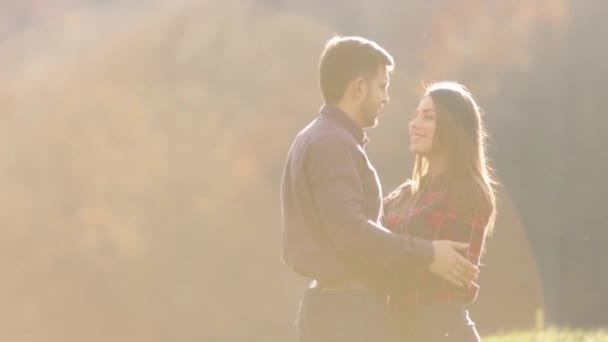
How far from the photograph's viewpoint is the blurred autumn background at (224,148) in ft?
77.4

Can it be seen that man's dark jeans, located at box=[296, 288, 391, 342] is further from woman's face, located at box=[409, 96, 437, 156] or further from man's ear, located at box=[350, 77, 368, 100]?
woman's face, located at box=[409, 96, 437, 156]

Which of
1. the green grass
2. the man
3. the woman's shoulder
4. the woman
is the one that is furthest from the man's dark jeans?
the green grass

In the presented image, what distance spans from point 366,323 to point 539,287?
19.8m

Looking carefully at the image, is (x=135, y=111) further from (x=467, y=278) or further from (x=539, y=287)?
(x=467, y=278)

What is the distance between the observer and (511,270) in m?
23.4

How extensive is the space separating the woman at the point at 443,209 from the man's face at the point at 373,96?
687mm

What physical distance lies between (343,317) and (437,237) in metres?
0.82

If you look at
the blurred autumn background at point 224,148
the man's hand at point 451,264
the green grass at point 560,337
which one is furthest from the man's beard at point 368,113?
the blurred autumn background at point 224,148

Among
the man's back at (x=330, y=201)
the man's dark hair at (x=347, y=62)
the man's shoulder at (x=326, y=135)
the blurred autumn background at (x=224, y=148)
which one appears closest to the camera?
the man's back at (x=330, y=201)

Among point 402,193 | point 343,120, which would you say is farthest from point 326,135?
point 402,193

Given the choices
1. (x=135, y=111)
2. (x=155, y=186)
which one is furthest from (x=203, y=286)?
(x=135, y=111)

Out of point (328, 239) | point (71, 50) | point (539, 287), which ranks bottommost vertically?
point (539, 287)

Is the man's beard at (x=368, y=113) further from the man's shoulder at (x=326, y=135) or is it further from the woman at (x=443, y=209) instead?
the woman at (x=443, y=209)

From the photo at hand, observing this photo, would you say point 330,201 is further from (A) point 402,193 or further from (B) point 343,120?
(A) point 402,193
